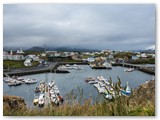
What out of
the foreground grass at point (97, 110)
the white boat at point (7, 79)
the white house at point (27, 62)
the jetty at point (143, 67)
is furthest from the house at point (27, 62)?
the jetty at point (143, 67)

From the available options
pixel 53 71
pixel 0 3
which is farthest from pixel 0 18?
pixel 53 71

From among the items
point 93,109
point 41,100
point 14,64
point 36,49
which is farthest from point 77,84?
point 14,64

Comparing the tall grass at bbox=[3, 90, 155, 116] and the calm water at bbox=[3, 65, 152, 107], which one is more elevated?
the calm water at bbox=[3, 65, 152, 107]

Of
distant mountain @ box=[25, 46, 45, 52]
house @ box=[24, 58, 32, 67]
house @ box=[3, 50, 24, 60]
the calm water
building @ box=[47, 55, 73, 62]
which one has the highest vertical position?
distant mountain @ box=[25, 46, 45, 52]

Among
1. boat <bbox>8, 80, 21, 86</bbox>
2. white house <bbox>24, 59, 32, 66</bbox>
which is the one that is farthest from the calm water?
white house <bbox>24, 59, 32, 66</bbox>

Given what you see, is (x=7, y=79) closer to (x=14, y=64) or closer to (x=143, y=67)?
(x=14, y=64)

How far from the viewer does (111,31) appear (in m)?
4.68

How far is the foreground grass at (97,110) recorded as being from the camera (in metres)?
4.52

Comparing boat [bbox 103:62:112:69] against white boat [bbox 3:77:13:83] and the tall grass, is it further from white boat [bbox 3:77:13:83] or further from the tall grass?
white boat [bbox 3:77:13:83]

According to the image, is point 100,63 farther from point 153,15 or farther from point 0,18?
point 0,18

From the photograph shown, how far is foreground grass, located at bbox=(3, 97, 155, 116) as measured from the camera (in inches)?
178

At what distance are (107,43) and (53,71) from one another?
0.66 m

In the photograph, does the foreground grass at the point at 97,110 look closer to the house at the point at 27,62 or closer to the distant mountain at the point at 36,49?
the house at the point at 27,62

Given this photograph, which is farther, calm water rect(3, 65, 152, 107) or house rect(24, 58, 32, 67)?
house rect(24, 58, 32, 67)
